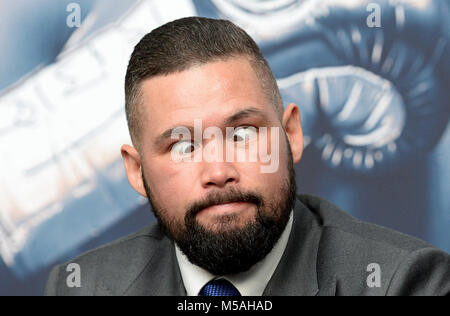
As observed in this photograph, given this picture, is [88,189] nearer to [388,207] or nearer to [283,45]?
[283,45]

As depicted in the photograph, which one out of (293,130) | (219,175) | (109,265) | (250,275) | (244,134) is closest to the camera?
(219,175)

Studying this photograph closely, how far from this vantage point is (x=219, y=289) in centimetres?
224

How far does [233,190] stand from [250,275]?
1.12 feet

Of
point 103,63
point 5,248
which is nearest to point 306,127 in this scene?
point 103,63

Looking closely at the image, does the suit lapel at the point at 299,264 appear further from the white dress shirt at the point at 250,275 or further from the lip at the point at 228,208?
the lip at the point at 228,208

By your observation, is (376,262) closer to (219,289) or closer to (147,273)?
(219,289)

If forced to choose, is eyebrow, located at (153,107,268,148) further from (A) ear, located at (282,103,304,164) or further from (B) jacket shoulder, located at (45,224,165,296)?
(B) jacket shoulder, located at (45,224,165,296)

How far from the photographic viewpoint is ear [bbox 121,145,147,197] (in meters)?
2.39

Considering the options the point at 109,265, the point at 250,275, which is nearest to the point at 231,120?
the point at 250,275

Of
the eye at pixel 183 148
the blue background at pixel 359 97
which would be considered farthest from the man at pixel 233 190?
the blue background at pixel 359 97

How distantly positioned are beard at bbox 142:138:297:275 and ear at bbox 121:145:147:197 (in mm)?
216

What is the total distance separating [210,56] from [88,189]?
49.1 inches

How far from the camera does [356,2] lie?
3.12m
